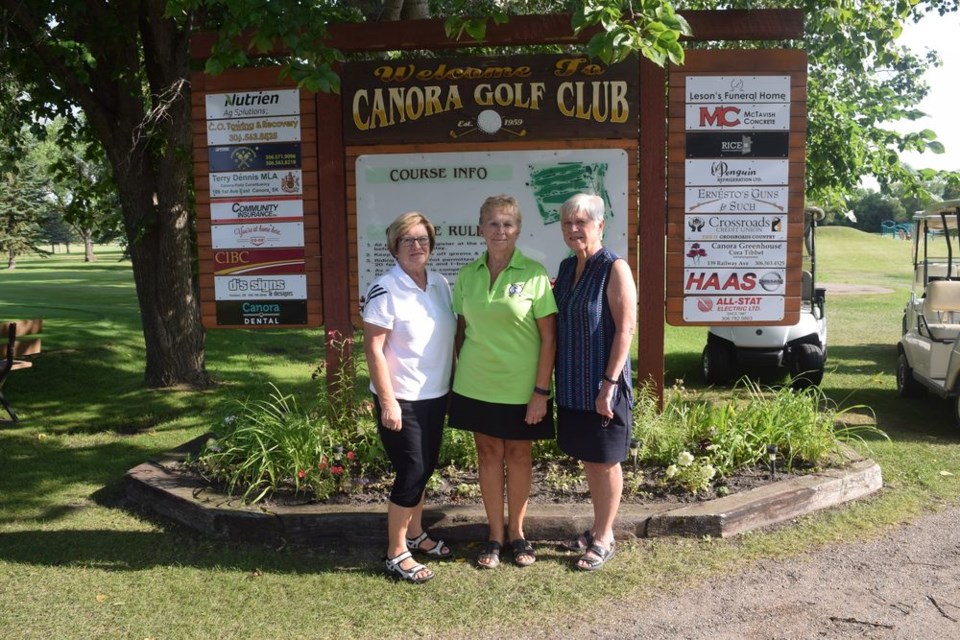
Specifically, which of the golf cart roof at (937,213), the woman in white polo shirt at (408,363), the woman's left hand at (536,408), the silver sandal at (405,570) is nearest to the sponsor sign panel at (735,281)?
the woman's left hand at (536,408)

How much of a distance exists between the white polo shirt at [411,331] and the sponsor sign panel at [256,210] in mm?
2113

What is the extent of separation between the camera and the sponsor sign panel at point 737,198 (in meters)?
5.58

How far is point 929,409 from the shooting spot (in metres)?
8.14

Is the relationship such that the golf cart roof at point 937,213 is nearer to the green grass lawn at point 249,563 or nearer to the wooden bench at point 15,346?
the green grass lawn at point 249,563

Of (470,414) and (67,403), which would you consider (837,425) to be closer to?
(470,414)

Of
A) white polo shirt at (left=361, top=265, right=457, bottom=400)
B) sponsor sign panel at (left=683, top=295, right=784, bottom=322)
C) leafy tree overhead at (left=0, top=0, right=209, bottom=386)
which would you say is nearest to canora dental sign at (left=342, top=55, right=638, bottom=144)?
sponsor sign panel at (left=683, top=295, right=784, bottom=322)

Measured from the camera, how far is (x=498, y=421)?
13.3 feet

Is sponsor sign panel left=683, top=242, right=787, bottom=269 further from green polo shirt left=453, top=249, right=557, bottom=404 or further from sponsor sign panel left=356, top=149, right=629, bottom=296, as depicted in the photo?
green polo shirt left=453, top=249, right=557, bottom=404

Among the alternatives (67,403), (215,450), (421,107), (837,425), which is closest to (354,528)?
(215,450)

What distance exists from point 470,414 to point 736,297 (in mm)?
2525

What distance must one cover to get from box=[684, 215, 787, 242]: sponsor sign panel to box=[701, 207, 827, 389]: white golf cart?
3.77 m

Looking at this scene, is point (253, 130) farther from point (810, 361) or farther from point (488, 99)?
point (810, 361)

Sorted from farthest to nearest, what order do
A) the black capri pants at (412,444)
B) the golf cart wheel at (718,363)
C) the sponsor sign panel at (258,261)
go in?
1. the golf cart wheel at (718,363)
2. the sponsor sign panel at (258,261)
3. the black capri pants at (412,444)

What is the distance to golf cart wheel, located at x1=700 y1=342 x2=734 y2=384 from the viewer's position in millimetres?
9711
